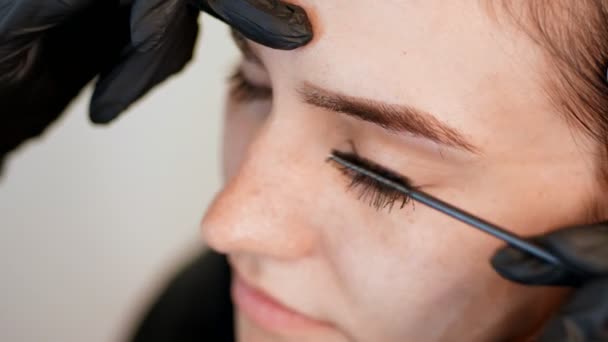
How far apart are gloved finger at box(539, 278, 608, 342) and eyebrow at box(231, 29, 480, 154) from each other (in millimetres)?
146

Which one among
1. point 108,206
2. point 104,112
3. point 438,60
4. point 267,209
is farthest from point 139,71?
point 108,206

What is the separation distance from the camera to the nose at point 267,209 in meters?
0.71

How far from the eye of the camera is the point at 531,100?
624 mm

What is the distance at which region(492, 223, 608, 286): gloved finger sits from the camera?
2.02 ft

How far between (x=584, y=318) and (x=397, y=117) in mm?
221

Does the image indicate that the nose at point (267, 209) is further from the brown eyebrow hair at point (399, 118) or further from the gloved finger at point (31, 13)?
the gloved finger at point (31, 13)

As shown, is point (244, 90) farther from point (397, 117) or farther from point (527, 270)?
point (527, 270)

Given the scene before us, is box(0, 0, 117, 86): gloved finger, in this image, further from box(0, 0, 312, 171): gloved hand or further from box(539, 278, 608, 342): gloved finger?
box(539, 278, 608, 342): gloved finger

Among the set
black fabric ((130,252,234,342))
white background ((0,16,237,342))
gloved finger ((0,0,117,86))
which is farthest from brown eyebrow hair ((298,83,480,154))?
white background ((0,16,237,342))

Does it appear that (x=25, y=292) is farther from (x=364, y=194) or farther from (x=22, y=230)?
(x=364, y=194)

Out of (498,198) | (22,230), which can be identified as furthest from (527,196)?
(22,230)

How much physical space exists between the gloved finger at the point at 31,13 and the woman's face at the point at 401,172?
177 millimetres

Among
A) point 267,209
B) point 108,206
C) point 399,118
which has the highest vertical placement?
point 399,118

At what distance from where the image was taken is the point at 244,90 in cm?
84
